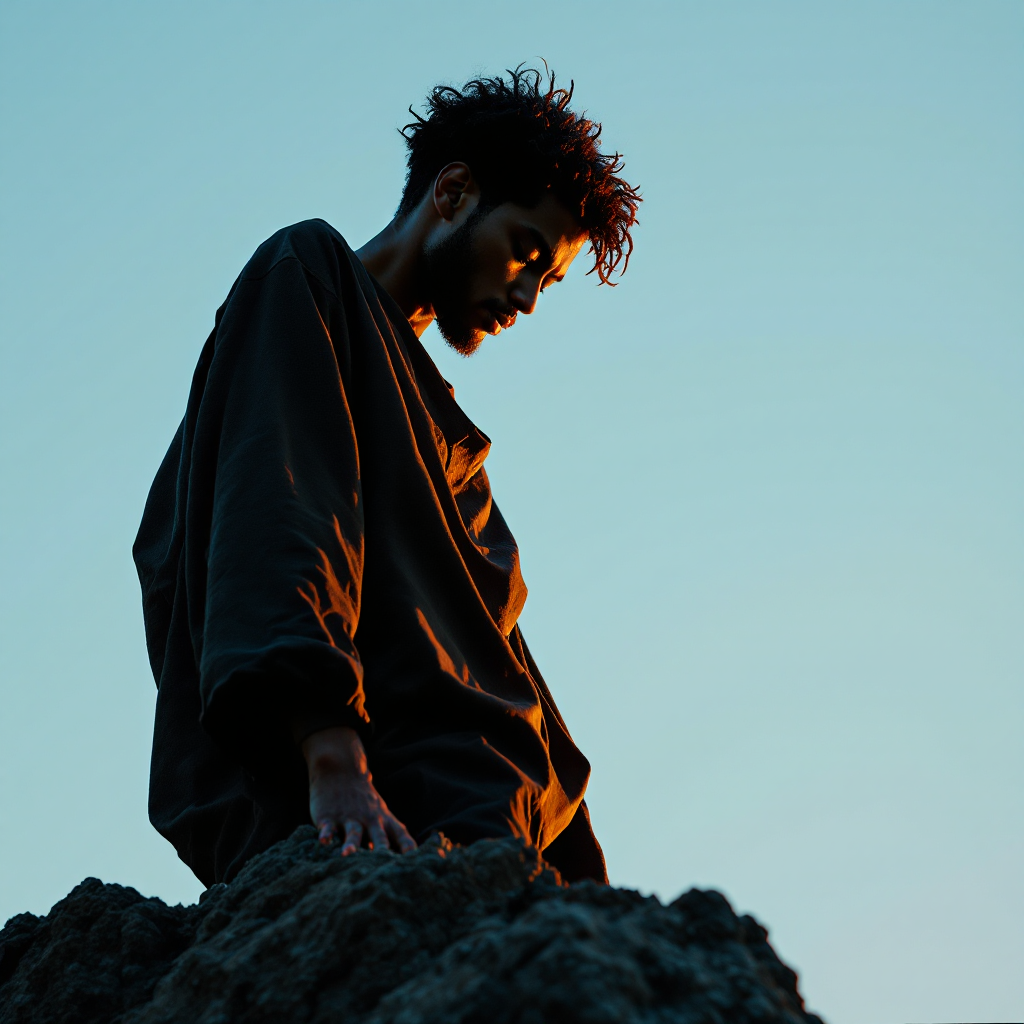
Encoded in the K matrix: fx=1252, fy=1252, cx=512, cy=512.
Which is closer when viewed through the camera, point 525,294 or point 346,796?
point 346,796

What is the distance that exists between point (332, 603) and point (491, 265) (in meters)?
1.50

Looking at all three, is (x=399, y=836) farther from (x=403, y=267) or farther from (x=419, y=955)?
(x=403, y=267)

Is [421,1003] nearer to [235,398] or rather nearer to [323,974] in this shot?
[323,974]

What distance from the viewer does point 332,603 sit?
2.06 metres

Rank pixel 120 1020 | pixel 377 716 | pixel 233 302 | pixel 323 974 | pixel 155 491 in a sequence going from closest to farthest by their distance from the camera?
pixel 323 974 < pixel 120 1020 < pixel 377 716 < pixel 233 302 < pixel 155 491

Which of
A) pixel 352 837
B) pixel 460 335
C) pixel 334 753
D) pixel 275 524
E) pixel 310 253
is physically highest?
pixel 460 335

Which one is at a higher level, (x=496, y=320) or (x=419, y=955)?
(x=496, y=320)

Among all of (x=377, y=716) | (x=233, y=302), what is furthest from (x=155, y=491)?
(x=377, y=716)

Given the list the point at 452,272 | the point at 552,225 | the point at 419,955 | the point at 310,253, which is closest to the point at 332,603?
the point at 419,955

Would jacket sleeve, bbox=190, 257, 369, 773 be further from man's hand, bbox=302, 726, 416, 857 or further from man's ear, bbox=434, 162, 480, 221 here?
man's ear, bbox=434, 162, 480, 221

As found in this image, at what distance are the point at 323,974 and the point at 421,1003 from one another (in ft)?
0.71

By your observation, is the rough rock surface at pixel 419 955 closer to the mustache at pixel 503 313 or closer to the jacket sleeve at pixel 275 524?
the jacket sleeve at pixel 275 524

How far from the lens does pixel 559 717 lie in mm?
3037

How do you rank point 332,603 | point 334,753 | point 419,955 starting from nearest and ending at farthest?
1. point 419,955
2. point 334,753
3. point 332,603
